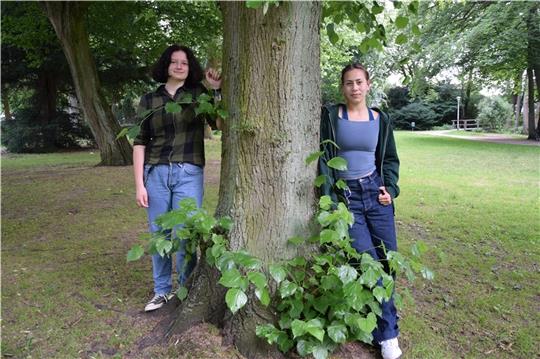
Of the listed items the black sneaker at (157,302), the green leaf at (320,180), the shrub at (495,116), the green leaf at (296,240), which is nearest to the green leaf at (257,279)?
the green leaf at (296,240)

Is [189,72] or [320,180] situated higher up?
[189,72]

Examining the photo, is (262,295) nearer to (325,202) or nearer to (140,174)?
(325,202)

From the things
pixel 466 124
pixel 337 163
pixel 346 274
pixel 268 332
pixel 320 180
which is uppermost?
pixel 466 124

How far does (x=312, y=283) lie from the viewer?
258 cm

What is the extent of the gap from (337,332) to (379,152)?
3.89ft

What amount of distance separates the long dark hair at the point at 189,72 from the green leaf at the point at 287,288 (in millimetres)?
1548

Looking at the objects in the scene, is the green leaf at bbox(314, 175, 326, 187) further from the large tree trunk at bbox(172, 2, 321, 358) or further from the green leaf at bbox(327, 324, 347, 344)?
the green leaf at bbox(327, 324, 347, 344)

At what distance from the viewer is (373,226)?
293 centimetres

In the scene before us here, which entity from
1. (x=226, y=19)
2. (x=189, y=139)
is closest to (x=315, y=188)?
(x=189, y=139)

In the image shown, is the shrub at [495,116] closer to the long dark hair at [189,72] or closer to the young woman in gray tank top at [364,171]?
the young woman in gray tank top at [364,171]

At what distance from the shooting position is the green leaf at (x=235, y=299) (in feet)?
7.36

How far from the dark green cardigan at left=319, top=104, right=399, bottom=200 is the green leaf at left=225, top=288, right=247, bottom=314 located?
2.77 feet

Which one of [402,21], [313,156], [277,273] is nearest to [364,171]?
[313,156]

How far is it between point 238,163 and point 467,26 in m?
22.3
